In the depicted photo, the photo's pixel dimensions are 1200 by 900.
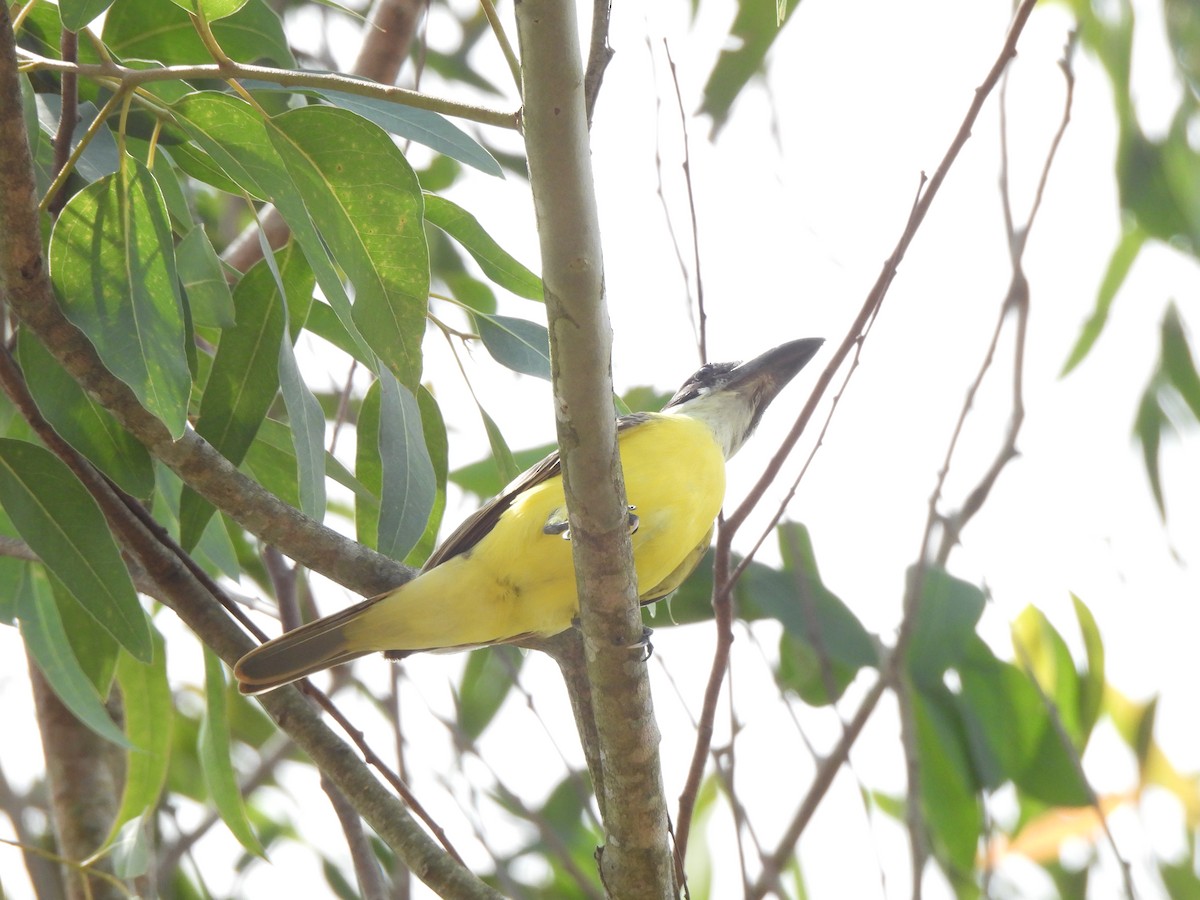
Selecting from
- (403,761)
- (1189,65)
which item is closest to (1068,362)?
(1189,65)

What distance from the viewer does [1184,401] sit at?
4172mm

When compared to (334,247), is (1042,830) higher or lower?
lower

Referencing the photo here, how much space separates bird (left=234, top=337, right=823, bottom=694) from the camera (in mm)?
2654

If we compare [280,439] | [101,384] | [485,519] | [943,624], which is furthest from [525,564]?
[943,624]

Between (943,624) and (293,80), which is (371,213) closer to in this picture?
(293,80)

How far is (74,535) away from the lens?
92.7 inches

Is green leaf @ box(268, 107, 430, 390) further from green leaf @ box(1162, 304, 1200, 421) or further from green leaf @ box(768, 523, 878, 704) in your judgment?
green leaf @ box(1162, 304, 1200, 421)

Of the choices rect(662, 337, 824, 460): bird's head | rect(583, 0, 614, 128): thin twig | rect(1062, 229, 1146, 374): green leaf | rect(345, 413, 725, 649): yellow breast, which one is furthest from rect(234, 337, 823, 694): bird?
rect(1062, 229, 1146, 374): green leaf

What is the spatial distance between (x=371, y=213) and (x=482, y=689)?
2715 millimetres

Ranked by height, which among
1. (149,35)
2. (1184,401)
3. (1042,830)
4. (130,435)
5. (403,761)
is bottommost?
(1042,830)

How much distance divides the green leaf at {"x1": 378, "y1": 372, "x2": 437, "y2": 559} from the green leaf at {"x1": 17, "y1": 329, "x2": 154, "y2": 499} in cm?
46

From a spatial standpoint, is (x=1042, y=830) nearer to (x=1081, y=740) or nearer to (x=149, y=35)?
(x=1081, y=740)

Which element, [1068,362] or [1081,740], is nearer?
[1081,740]

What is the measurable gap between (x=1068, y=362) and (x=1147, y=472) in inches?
17.3
